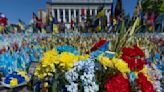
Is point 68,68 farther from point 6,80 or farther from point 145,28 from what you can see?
point 145,28

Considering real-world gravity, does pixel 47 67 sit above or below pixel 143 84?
above

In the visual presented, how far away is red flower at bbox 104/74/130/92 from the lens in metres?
2.70

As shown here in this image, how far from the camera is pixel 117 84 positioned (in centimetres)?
272

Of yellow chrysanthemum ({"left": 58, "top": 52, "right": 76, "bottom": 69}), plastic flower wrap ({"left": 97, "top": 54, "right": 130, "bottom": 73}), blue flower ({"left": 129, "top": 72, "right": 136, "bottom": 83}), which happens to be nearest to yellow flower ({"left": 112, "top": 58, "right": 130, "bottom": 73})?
plastic flower wrap ({"left": 97, "top": 54, "right": 130, "bottom": 73})

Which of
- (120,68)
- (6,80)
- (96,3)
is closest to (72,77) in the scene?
(120,68)

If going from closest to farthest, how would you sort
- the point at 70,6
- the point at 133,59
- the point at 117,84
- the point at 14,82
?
the point at 117,84 < the point at 133,59 < the point at 14,82 < the point at 70,6

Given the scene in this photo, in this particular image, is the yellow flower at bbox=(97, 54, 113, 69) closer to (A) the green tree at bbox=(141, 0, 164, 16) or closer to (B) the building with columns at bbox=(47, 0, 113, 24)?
(A) the green tree at bbox=(141, 0, 164, 16)

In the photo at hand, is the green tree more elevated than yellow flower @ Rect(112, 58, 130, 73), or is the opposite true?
the green tree

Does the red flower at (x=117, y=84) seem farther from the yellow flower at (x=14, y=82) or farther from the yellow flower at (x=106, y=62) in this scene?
the yellow flower at (x=14, y=82)

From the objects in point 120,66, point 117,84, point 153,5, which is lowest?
point 117,84

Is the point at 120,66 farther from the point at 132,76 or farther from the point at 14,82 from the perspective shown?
the point at 14,82

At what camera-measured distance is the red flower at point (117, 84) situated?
2.70m

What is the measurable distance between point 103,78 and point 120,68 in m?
0.15

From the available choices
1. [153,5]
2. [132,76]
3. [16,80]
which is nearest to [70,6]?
[153,5]
